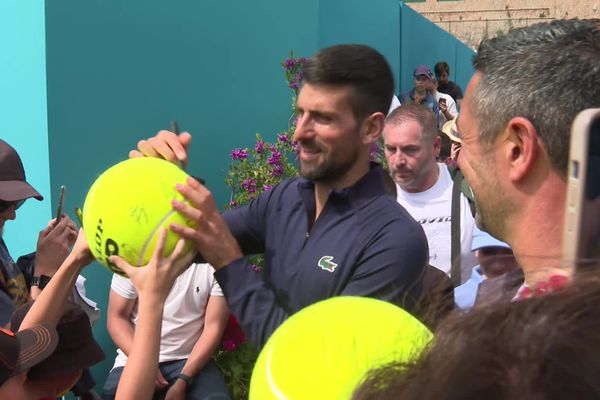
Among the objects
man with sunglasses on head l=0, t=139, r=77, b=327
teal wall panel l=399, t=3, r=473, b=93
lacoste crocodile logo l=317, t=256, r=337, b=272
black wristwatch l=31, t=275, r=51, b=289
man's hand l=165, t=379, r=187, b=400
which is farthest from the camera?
teal wall panel l=399, t=3, r=473, b=93

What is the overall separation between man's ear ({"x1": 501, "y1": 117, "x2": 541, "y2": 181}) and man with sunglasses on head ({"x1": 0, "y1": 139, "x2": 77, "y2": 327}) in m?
2.29

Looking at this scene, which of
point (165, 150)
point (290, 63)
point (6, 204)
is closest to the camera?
point (165, 150)

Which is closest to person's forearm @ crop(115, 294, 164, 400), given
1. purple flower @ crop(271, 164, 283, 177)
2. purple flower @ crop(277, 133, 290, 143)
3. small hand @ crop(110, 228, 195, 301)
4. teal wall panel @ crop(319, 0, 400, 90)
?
small hand @ crop(110, 228, 195, 301)

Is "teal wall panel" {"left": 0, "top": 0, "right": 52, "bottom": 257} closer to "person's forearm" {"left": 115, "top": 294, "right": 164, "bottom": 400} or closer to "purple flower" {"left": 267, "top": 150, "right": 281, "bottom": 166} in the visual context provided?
"purple flower" {"left": 267, "top": 150, "right": 281, "bottom": 166}

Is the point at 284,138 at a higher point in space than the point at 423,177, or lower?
higher

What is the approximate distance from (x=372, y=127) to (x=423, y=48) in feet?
33.2

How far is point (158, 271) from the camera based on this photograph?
71.2 inches

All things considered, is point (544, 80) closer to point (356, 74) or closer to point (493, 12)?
point (356, 74)

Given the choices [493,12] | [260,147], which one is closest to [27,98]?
[260,147]

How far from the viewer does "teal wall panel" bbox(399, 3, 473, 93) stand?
10.9m

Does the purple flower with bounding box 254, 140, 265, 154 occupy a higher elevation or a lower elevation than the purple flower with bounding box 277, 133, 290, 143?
lower

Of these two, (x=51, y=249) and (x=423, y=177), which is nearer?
(x=51, y=249)

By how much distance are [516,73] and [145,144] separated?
1184 mm

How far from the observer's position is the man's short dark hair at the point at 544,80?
1.31m
